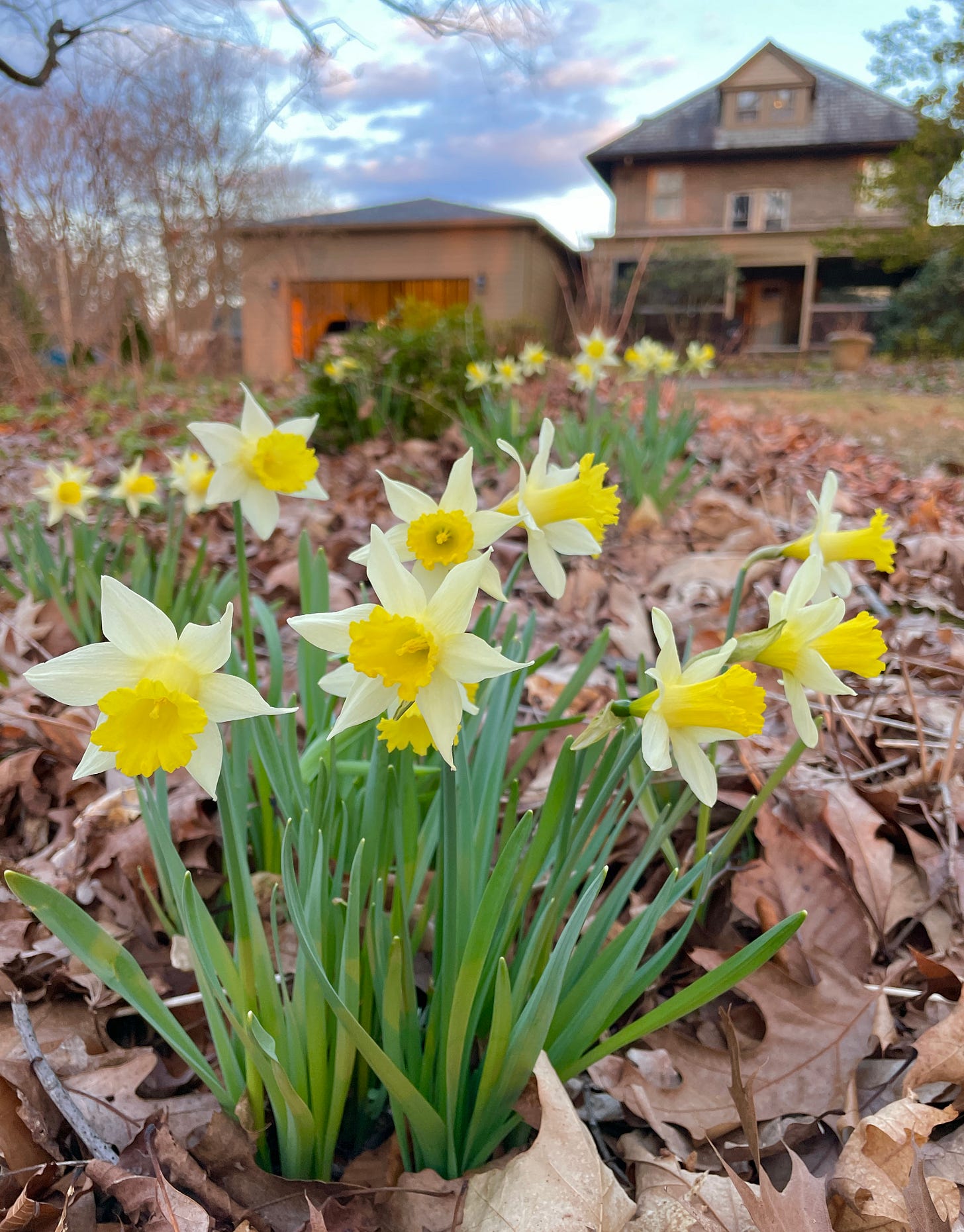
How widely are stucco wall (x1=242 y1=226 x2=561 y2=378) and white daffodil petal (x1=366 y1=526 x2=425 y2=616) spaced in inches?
819

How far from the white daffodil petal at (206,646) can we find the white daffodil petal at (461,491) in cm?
32

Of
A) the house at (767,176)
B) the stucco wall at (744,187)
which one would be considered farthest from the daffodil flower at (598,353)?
the stucco wall at (744,187)

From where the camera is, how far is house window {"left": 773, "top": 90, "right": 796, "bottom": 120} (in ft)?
78.0

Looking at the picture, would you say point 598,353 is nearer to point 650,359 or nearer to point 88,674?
point 650,359

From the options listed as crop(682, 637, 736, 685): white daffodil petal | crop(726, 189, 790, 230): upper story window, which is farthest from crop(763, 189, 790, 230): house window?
crop(682, 637, 736, 685): white daffodil petal

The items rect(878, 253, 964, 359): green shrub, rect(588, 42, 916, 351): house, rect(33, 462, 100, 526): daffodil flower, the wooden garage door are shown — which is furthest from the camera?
rect(588, 42, 916, 351): house

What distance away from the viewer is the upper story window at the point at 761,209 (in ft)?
78.0

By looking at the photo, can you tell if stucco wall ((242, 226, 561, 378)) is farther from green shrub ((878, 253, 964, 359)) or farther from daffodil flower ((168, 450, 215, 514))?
daffodil flower ((168, 450, 215, 514))

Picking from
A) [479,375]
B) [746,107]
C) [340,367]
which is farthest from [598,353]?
[746,107]

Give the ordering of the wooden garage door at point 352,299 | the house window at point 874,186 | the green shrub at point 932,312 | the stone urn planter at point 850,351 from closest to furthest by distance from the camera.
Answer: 1. the stone urn planter at point 850,351
2. the green shrub at point 932,312
3. the house window at point 874,186
4. the wooden garage door at point 352,299

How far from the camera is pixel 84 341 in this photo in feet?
38.5

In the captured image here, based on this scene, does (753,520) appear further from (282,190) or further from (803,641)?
(282,190)

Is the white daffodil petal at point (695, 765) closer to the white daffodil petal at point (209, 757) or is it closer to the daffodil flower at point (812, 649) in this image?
the daffodil flower at point (812, 649)

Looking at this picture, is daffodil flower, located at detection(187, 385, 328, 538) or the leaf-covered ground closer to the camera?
the leaf-covered ground
